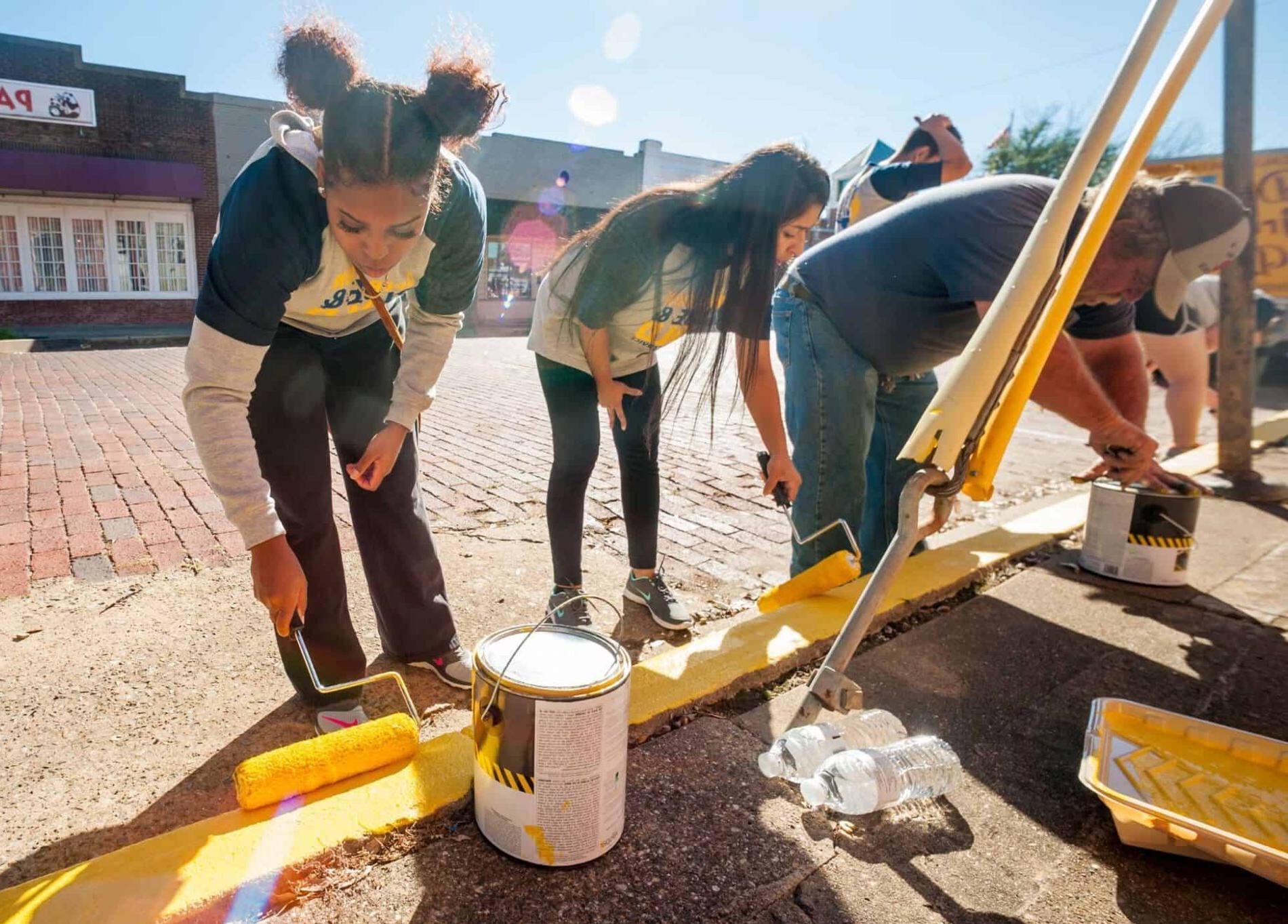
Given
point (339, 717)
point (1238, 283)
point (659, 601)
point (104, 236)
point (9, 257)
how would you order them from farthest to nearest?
point (104, 236), point (9, 257), point (1238, 283), point (659, 601), point (339, 717)

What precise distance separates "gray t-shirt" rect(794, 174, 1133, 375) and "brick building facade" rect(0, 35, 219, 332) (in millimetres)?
18225

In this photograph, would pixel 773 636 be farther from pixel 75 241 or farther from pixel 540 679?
pixel 75 241

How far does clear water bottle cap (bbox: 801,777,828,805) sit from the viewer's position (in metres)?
1.67

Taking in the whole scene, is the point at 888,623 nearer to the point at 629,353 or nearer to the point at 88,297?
the point at 629,353

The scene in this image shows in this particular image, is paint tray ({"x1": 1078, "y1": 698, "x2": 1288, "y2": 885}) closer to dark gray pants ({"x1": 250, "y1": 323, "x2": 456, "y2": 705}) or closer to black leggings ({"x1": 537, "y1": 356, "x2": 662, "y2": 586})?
black leggings ({"x1": 537, "y1": 356, "x2": 662, "y2": 586})

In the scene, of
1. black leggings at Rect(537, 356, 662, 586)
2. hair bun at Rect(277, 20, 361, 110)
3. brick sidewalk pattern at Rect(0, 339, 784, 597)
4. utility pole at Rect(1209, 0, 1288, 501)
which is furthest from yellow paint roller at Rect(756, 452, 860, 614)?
utility pole at Rect(1209, 0, 1288, 501)

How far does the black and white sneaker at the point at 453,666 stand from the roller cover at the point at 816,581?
100 centimetres

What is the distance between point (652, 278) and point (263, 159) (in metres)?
1.11

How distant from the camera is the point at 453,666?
232 cm

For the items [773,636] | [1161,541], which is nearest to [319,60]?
[773,636]

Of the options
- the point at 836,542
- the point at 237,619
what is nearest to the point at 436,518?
the point at 237,619

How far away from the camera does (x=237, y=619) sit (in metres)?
2.63

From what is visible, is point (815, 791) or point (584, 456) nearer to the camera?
point (815, 791)

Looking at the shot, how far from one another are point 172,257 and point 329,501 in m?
19.9
